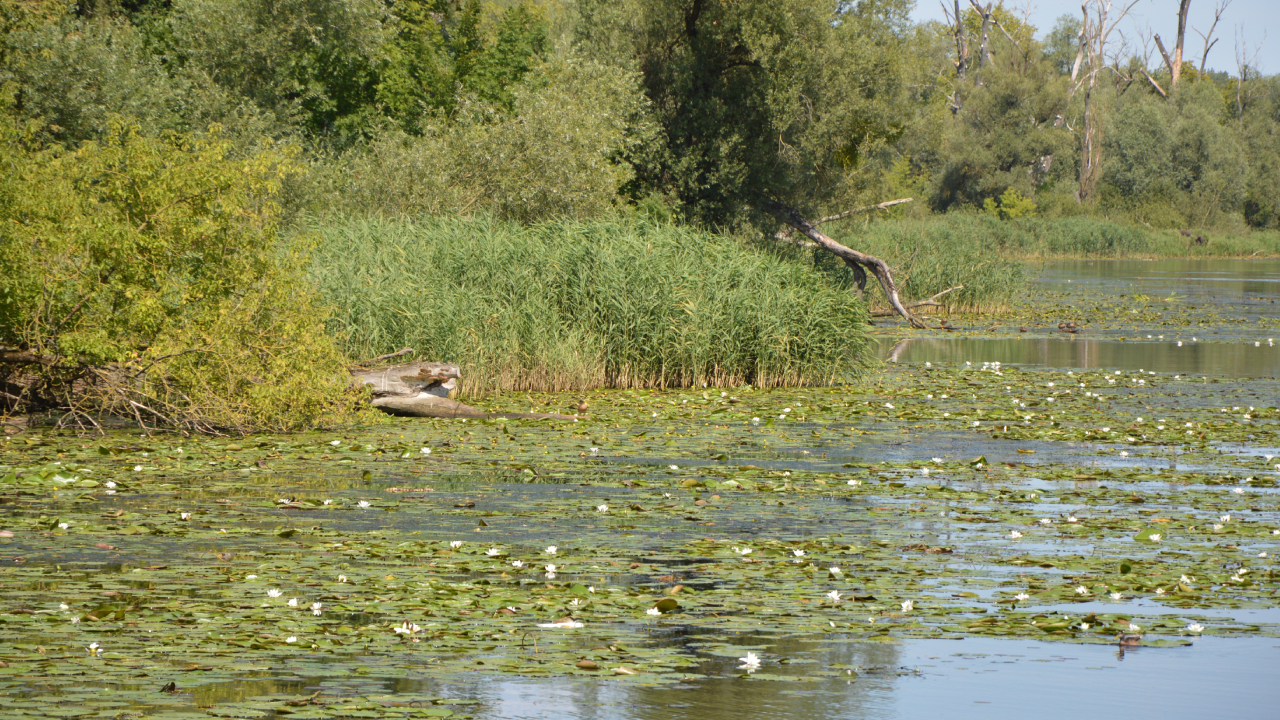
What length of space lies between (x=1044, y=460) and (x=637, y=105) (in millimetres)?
→ 20646

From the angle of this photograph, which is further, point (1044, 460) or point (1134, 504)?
point (1044, 460)

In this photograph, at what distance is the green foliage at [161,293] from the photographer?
46.4 feet

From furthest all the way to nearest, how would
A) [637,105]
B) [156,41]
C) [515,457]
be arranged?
[156,41]
[637,105]
[515,457]

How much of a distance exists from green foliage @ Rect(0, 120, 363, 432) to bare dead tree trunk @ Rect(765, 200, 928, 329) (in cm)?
2106

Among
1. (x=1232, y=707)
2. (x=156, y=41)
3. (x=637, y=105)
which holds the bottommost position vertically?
(x=1232, y=707)

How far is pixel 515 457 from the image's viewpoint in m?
13.3

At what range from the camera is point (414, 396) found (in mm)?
16672

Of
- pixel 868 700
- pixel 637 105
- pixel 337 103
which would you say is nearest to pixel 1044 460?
pixel 868 700

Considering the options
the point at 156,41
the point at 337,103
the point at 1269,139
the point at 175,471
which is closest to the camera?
the point at 175,471

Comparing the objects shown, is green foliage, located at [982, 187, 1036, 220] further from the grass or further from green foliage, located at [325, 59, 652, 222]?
the grass

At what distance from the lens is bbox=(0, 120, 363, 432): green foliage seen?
14.1 metres

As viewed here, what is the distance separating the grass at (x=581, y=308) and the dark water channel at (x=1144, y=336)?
493cm

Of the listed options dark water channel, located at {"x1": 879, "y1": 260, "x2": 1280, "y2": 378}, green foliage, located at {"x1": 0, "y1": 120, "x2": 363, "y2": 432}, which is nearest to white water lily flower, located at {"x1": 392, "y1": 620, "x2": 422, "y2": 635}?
green foliage, located at {"x1": 0, "y1": 120, "x2": 363, "y2": 432}

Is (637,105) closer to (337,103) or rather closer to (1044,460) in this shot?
(337,103)
